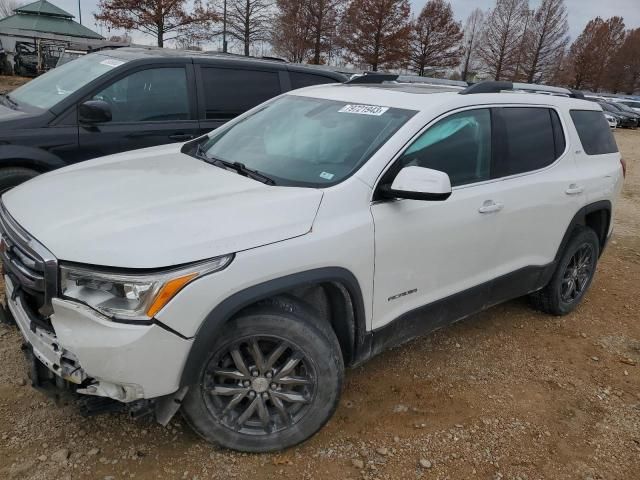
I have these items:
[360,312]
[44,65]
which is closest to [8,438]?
[360,312]

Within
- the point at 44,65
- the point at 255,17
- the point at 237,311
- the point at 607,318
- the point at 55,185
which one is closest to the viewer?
the point at 237,311

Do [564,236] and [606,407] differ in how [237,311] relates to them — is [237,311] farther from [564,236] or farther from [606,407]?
[564,236]

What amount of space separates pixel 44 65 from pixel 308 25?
20069 mm

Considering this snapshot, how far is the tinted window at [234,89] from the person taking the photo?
16.9 ft

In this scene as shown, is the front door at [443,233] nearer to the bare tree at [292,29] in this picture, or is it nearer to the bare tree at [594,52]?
the bare tree at [292,29]

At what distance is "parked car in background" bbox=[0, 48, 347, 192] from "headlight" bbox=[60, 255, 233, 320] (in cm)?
256

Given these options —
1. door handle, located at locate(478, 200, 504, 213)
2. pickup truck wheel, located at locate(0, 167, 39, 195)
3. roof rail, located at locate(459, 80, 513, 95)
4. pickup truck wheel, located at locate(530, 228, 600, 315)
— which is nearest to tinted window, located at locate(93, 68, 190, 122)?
pickup truck wheel, located at locate(0, 167, 39, 195)

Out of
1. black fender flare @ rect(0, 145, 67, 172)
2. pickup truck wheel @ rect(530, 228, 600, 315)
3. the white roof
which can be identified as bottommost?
pickup truck wheel @ rect(530, 228, 600, 315)

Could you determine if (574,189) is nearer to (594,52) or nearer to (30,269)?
(30,269)

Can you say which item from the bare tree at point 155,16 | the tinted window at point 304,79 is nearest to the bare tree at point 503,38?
the bare tree at point 155,16

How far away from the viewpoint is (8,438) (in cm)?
257

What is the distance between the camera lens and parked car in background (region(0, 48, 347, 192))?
4.23 metres

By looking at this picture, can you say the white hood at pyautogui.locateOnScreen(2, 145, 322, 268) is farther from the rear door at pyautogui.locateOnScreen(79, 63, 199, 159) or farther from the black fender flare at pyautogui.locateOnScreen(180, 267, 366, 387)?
the rear door at pyautogui.locateOnScreen(79, 63, 199, 159)

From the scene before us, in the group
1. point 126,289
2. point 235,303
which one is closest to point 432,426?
point 235,303
